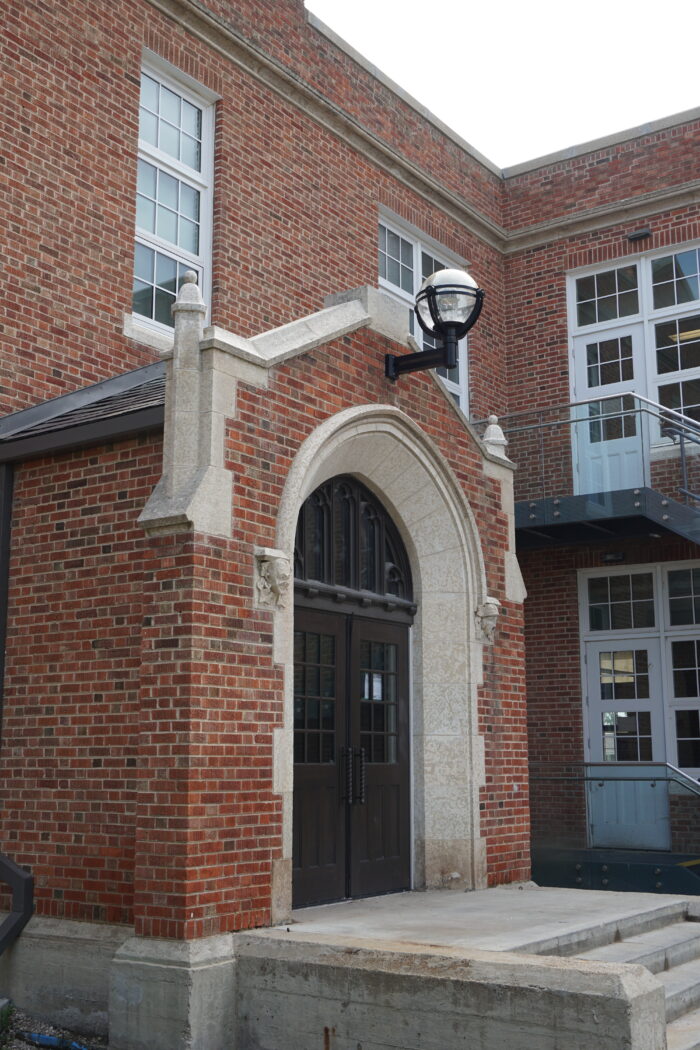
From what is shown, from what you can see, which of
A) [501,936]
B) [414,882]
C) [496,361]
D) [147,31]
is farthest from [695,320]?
[501,936]

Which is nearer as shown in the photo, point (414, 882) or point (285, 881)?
point (285, 881)

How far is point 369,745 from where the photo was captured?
27.5 ft

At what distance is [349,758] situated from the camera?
806 cm

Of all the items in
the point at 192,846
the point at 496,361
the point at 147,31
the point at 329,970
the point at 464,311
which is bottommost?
the point at 329,970

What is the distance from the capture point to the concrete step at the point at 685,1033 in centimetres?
551

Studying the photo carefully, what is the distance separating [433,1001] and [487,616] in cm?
397

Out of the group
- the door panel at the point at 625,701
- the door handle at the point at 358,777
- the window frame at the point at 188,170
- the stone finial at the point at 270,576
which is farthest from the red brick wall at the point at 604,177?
the stone finial at the point at 270,576

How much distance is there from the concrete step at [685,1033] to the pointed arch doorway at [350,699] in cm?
258

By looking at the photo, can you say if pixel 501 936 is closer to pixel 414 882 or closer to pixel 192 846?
pixel 192 846

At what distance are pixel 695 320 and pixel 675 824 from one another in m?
6.67

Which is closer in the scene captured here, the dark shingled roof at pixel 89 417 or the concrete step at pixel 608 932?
the concrete step at pixel 608 932

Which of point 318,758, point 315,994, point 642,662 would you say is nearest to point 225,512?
point 318,758

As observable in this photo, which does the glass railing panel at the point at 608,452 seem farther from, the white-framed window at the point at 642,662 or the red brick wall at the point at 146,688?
the red brick wall at the point at 146,688

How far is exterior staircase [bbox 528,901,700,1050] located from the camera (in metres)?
6.05
